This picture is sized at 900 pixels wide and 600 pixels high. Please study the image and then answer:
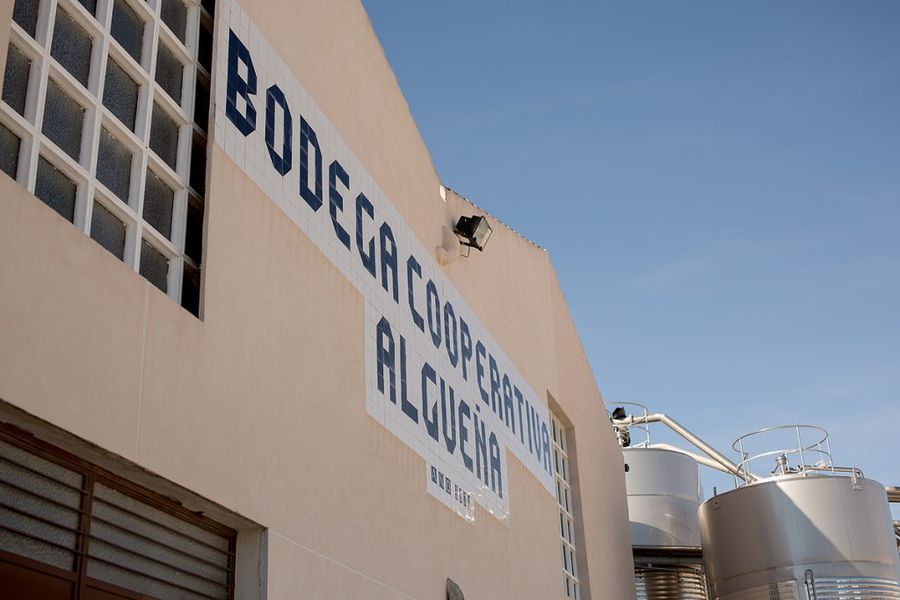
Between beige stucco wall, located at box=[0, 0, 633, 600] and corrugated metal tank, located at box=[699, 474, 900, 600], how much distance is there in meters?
5.40

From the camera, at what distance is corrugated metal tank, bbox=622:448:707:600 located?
2278 centimetres

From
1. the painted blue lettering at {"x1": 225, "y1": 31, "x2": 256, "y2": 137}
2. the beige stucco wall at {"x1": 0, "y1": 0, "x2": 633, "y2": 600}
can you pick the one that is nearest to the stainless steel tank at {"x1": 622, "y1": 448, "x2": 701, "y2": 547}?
the beige stucco wall at {"x1": 0, "y1": 0, "x2": 633, "y2": 600}

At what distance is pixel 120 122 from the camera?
7.00 m

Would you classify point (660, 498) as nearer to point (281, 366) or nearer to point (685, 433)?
point (685, 433)

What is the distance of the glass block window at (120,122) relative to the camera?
6.28m

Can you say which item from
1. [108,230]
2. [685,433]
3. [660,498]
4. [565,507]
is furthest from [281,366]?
[685,433]

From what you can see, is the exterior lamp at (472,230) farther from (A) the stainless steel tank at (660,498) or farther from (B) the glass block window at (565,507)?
(A) the stainless steel tank at (660,498)

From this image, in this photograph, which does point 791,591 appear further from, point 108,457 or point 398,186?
point 108,457

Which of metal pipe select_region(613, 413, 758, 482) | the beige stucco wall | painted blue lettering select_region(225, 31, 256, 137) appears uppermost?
metal pipe select_region(613, 413, 758, 482)

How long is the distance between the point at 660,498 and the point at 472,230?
39.7ft

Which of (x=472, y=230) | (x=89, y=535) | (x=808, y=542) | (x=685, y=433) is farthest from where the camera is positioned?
(x=685, y=433)

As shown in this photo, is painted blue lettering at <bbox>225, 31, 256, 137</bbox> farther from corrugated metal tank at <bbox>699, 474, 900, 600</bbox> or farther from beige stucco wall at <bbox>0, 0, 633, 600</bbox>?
corrugated metal tank at <bbox>699, 474, 900, 600</bbox>

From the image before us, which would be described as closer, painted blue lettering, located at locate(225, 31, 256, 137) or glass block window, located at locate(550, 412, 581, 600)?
painted blue lettering, located at locate(225, 31, 256, 137)

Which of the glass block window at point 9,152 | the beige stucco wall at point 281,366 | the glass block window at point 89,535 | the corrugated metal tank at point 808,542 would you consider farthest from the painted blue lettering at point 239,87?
the corrugated metal tank at point 808,542
